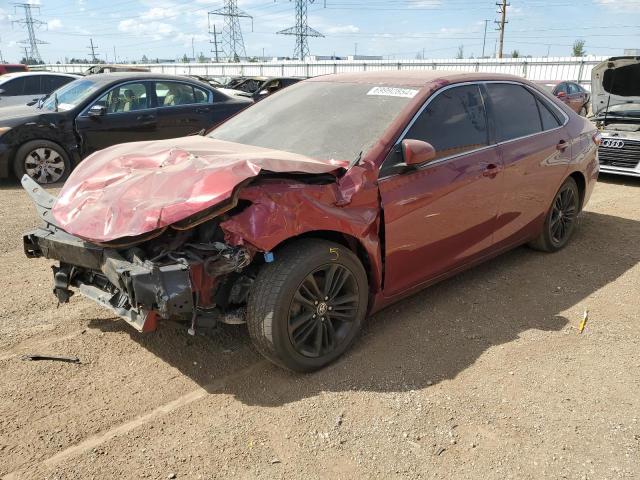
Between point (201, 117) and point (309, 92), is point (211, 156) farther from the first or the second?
point (201, 117)

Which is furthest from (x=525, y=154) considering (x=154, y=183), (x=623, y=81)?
(x=623, y=81)

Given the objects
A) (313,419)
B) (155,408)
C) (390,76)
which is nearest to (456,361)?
(313,419)

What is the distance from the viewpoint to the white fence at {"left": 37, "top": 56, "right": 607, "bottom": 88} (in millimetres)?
28891

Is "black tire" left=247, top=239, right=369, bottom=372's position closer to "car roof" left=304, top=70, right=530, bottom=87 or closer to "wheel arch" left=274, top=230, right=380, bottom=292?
"wheel arch" left=274, top=230, right=380, bottom=292

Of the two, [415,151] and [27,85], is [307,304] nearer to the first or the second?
[415,151]

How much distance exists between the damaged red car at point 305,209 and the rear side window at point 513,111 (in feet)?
0.06

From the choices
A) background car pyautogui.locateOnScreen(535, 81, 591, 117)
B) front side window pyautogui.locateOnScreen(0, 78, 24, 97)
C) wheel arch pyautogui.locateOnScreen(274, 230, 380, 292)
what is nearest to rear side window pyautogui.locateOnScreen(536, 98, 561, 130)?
wheel arch pyautogui.locateOnScreen(274, 230, 380, 292)

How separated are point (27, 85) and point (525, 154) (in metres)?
11.7

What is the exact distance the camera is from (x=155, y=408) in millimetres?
2834

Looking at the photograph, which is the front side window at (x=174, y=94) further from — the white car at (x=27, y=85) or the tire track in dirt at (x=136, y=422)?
the tire track in dirt at (x=136, y=422)

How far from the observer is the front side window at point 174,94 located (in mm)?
8656

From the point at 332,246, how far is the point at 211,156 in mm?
896

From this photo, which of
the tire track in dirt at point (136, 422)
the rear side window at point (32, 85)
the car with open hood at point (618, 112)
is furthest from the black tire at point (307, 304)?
the rear side window at point (32, 85)

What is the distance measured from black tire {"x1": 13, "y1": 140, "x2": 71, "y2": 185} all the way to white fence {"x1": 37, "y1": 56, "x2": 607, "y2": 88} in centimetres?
1741
